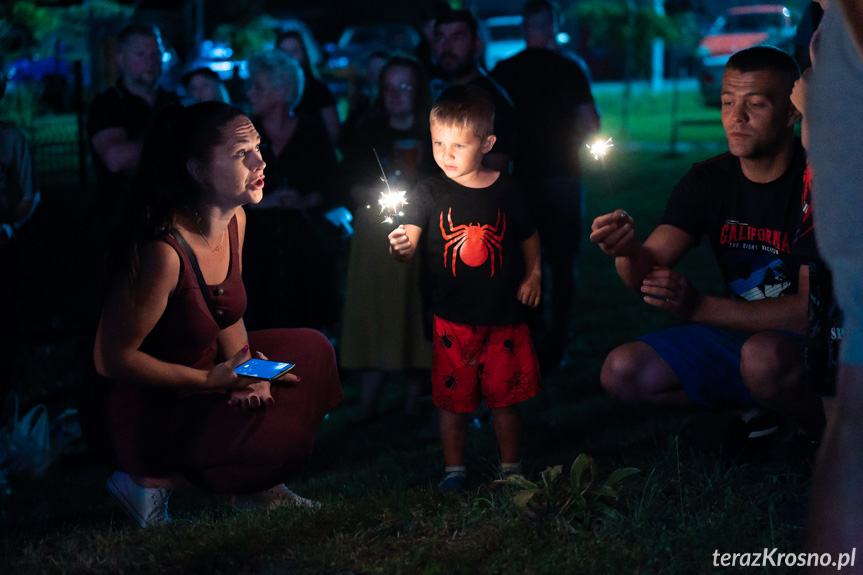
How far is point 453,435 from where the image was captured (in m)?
3.81

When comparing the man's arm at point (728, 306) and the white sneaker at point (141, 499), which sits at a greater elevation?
the man's arm at point (728, 306)

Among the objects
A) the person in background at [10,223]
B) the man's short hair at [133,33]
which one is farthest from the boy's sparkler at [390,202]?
the man's short hair at [133,33]

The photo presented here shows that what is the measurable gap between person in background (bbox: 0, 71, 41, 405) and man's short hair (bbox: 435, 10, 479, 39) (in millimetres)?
2480

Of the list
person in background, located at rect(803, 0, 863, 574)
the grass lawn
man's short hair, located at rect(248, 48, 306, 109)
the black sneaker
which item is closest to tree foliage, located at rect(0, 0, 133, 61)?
man's short hair, located at rect(248, 48, 306, 109)

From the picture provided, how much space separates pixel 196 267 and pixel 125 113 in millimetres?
2484

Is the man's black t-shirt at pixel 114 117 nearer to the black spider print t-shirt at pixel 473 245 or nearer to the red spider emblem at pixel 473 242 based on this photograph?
the black spider print t-shirt at pixel 473 245

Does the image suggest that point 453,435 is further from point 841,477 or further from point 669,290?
point 841,477

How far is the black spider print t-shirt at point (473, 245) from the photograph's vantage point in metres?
3.75

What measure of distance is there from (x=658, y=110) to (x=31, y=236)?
783 inches

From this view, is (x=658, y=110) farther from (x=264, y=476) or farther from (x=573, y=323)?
(x=264, y=476)

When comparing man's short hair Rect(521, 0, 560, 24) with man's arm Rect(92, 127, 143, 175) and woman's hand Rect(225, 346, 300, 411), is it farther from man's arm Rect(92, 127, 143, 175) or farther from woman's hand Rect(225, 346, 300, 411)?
woman's hand Rect(225, 346, 300, 411)

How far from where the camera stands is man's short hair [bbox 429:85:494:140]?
3.63 metres

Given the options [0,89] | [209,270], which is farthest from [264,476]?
[0,89]

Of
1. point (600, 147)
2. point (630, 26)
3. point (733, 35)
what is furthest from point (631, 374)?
point (733, 35)
